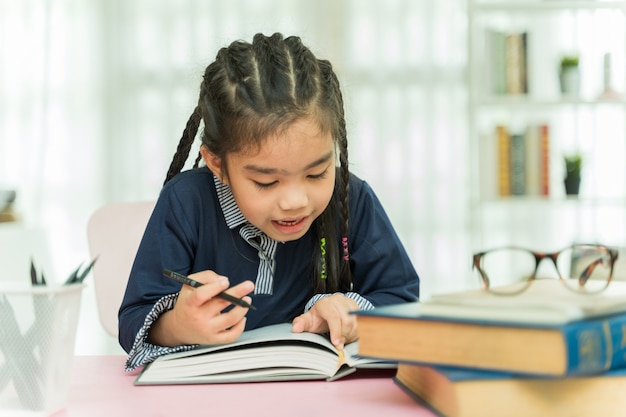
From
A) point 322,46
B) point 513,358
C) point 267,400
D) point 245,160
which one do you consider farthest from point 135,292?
point 322,46

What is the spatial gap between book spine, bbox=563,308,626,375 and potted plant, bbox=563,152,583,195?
284cm

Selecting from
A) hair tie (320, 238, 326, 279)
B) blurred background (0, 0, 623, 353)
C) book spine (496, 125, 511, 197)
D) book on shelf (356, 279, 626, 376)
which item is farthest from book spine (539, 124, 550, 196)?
book on shelf (356, 279, 626, 376)

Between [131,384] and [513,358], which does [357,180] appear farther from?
[513,358]

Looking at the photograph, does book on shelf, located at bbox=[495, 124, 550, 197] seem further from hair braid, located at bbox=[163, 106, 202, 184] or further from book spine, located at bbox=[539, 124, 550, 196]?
hair braid, located at bbox=[163, 106, 202, 184]

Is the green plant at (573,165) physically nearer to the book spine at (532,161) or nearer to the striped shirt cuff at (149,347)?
the book spine at (532,161)

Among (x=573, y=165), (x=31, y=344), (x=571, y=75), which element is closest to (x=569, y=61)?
(x=571, y=75)

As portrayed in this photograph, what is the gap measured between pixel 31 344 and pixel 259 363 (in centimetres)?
25

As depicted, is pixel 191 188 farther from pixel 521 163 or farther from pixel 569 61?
pixel 569 61

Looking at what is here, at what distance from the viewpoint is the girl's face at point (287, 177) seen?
105cm

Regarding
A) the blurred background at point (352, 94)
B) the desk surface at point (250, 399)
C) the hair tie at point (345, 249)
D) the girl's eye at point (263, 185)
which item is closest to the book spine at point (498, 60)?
the blurred background at point (352, 94)

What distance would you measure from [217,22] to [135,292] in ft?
9.50

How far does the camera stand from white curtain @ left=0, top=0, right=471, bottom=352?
3.84 m

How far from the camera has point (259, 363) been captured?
86 cm

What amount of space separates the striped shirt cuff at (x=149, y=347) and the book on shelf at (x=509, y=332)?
1.15 ft
